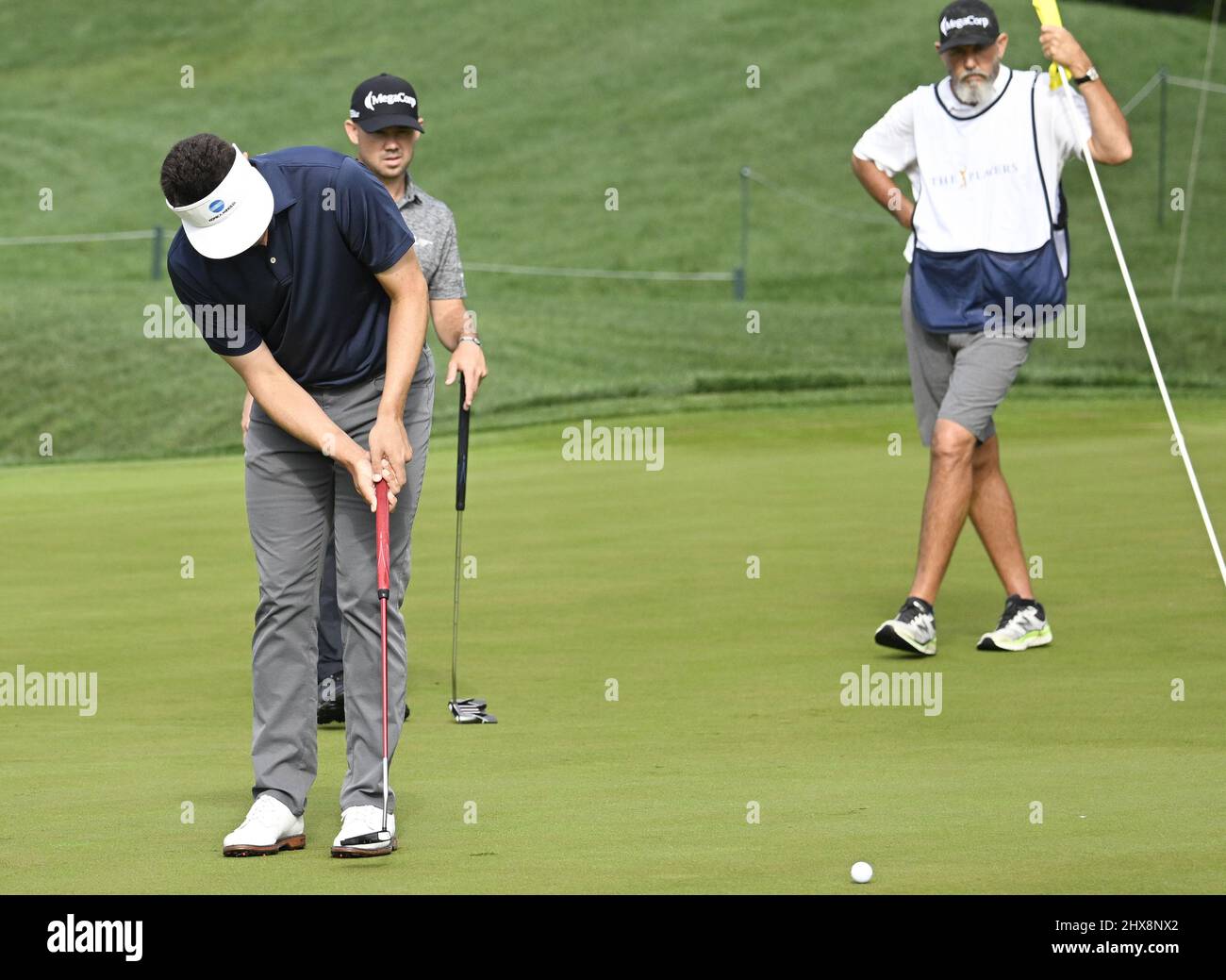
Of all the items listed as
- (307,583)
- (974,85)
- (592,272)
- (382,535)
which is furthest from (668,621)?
(592,272)

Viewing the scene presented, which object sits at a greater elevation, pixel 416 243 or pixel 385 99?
pixel 385 99

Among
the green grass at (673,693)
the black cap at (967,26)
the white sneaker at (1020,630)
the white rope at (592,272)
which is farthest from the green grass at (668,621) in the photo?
the white rope at (592,272)

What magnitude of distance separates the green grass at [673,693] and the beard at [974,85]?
194 centimetres

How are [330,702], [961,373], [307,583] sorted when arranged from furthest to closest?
[961,373] < [330,702] < [307,583]

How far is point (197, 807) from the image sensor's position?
5039 millimetres

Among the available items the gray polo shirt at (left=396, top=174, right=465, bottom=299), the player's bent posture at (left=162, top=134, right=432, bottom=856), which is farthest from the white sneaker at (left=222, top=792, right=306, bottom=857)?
the gray polo shirt at (left=396, top=174, right=465, bottom=299)

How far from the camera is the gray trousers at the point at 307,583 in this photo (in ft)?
16.2

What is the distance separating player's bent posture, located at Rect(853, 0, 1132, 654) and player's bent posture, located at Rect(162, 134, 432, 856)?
290cm

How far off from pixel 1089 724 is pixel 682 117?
35.3 meters

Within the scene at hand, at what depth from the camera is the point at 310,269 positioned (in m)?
4.79

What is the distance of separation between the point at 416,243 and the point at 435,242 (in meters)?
0.39

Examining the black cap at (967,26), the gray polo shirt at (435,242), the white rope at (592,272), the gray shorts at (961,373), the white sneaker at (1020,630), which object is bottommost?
the white sneaker at (1020,630)

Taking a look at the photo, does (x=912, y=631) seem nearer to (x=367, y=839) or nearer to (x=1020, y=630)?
(x=1020, y=630)

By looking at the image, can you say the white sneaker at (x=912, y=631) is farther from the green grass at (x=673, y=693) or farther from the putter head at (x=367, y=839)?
the putter head at (x=367, y=839)
